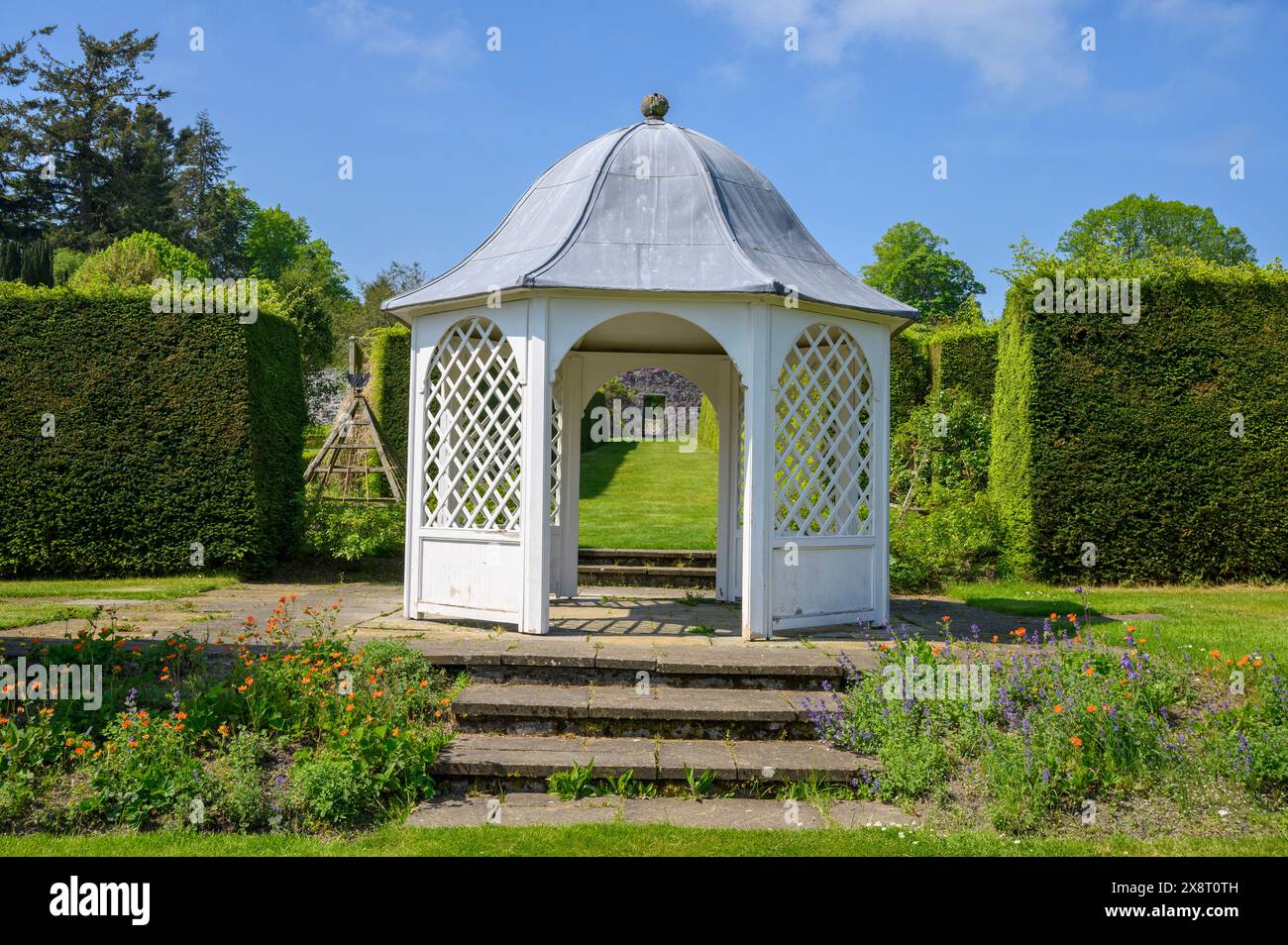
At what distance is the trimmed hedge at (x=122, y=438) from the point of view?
10.7m

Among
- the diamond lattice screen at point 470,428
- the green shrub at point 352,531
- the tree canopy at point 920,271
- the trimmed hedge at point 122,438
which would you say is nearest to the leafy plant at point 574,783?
the diamond lattice screen at point 470,428

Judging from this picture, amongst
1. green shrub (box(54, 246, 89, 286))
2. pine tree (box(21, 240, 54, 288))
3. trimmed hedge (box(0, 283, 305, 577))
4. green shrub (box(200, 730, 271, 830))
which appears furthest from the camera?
green shrub (box(54, 246, 89, 286))

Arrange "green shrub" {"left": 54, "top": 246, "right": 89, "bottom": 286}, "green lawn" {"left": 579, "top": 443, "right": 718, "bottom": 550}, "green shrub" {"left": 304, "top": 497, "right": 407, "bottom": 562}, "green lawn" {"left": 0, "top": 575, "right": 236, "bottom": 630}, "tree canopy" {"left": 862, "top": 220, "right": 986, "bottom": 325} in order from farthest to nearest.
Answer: "tree canopy" {"left": 862, "top": 220, "right": 986, "bottom": 325} → "green shrub" {"left": 54, "top": 246, "right": 89, "bottom": 286} → "green lawn" {"left": 579, "top": 443, "right": 718, "bottom": 550} → "green shrub" {"left": 304, "top": 497, "right": 407, "bottom": 562} → "green lawn" {"left": 0, "top": 575, "right": 236, "bottom": 630}

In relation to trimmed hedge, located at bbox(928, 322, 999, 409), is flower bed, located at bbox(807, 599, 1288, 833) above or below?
below

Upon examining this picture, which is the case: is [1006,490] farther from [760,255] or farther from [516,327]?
[516,327]

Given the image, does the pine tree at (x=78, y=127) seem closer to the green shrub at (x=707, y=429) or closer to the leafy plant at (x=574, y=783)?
the green shrub at (x=707, y=429)

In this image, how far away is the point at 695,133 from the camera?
8.29 metres

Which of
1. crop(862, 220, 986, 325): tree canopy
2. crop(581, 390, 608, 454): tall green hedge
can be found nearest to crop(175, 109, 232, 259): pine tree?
crop(581, 390, 608, 454): tall green hedge

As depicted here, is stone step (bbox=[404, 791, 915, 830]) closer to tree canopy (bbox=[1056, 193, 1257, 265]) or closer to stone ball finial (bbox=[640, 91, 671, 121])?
stone ball finial (bbox=[640, 91, 671, 121])

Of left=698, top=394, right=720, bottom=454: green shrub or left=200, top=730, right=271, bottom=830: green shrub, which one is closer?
left=200, top=730, right=271, bottom=830: green shrub

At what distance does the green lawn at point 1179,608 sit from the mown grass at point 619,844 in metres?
2.26

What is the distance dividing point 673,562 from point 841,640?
4.21 m

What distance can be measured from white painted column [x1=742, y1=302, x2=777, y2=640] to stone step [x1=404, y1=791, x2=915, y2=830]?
2207 mm

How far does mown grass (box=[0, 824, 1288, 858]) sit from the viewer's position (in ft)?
13.0
